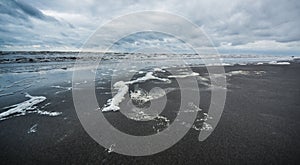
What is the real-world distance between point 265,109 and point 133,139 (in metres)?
5.20

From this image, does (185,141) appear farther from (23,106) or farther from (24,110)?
(23,106)


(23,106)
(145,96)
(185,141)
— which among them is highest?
(145,96)

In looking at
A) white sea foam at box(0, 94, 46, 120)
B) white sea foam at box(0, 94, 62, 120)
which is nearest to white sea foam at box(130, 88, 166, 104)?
white sea foam at box(0, 94, 62, 120)

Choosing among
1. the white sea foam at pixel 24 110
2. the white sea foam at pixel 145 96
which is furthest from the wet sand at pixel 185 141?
the white sea foam at pixel 145 96

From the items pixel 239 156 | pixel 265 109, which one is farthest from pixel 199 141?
pixel 265 109

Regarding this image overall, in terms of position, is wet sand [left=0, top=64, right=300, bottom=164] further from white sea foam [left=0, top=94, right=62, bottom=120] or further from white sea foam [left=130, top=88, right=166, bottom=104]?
white sea foam [left=130, top=88, right=166, bottom=104]

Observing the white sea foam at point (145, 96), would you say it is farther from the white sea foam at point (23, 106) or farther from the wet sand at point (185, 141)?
the white sea foam at point (23, 106)

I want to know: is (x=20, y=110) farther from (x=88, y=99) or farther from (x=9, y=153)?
(x=9, y=153)

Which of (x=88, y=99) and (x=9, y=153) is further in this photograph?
(x=88, y=99)

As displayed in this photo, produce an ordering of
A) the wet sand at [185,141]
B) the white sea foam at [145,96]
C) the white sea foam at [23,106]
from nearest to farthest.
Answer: the wet sand at [185,141] < the white sea foam at [23,106] < the white sea foam at [145,96]

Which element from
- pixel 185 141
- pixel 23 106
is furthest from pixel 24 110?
pixel 185 141

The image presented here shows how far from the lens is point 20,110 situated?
6207 mm

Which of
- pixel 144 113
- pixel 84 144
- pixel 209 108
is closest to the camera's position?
pixel 84 144

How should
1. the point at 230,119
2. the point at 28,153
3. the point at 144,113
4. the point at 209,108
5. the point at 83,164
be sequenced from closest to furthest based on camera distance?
the point at 83,164, the point at 28,153, the point at 230,119, the point at 144,113, the point at 209,108
